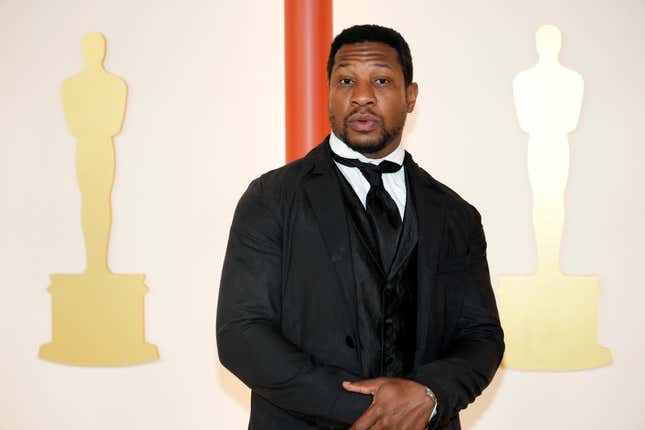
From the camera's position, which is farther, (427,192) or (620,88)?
(620,88)

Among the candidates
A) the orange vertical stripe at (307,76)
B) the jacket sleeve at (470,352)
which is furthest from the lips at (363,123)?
the orange vertical stripe at (307,76)

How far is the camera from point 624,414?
3.27 metres

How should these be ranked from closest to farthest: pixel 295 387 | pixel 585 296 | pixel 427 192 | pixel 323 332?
pixel 295 387, pixel 323 332, pixel 427 192, pixel 585 296

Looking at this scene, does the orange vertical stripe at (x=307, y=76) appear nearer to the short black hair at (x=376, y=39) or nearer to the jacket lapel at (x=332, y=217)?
the short black hair at (x=376, y=39)

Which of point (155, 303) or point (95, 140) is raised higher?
point (95, 140)

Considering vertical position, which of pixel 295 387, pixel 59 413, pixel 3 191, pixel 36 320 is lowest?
pixel 59 413

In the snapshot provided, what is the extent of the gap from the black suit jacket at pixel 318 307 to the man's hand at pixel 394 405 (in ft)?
0.07

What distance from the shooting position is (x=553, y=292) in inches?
127

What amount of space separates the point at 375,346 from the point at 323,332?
0.12 m

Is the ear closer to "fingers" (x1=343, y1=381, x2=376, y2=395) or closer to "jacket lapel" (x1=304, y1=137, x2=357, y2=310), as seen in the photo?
"jacket lapel" (x1=304, y1=137, x2=357, y2=310)

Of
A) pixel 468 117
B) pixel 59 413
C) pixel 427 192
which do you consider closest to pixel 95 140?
pixel 59 413

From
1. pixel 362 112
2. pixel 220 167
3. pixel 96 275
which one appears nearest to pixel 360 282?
pixel 362 112

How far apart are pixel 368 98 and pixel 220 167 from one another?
170 centimetres

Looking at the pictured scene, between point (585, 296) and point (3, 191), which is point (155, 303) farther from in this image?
point (585, 296)
